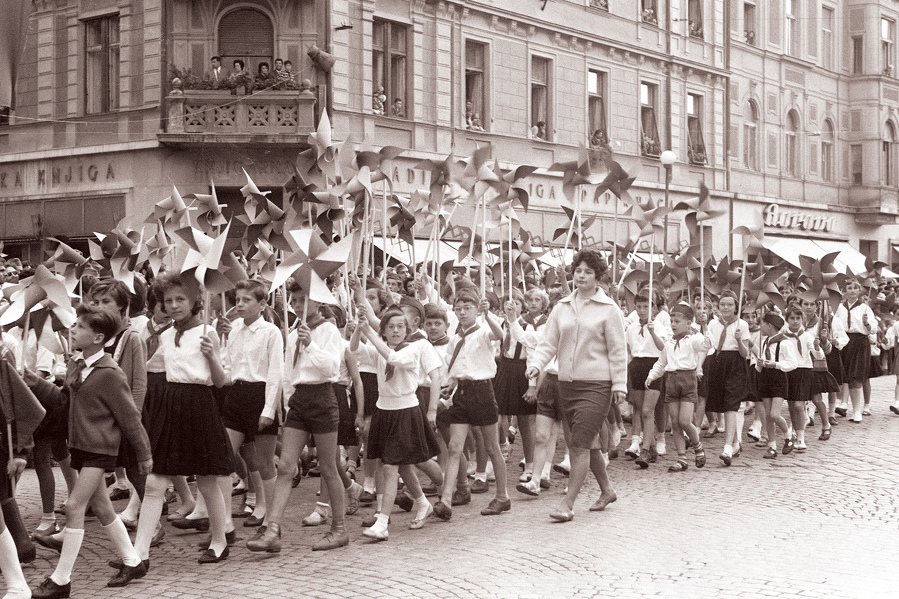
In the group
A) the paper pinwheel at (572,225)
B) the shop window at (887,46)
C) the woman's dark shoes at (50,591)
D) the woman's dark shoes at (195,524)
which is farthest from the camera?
the shop window at (887,46)

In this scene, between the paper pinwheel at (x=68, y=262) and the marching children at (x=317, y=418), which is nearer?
the marching children at (x=317, y=418)

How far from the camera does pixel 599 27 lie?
1249 inches

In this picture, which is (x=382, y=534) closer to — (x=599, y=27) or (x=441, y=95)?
(x=441, y=95)

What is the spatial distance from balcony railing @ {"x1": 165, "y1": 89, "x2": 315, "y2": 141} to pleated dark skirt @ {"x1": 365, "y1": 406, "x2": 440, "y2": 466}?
15.0m

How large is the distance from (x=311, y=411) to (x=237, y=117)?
15.7 meters

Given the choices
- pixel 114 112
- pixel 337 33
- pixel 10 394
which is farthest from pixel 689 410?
pixel 114 112

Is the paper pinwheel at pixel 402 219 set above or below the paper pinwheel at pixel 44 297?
above

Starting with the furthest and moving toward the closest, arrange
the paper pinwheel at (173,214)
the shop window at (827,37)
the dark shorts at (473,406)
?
the shop window at (827,37) < the paper pinwheel at (173,214) < the dark shorts at (473,406)

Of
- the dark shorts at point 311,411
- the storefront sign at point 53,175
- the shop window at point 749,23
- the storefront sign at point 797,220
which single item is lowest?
the dark shorts at point 311,411

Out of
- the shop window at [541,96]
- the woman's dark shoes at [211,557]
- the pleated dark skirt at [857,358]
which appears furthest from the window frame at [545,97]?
the woman's dark shoes at [211,557]

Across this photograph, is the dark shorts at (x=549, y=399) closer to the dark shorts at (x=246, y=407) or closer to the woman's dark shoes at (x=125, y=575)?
the dark shorts at (x=246, y=407)

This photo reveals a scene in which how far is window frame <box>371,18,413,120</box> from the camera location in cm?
2583

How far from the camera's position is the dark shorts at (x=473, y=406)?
10.0 m

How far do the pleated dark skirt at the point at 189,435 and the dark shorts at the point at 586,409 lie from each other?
278 centimetres
